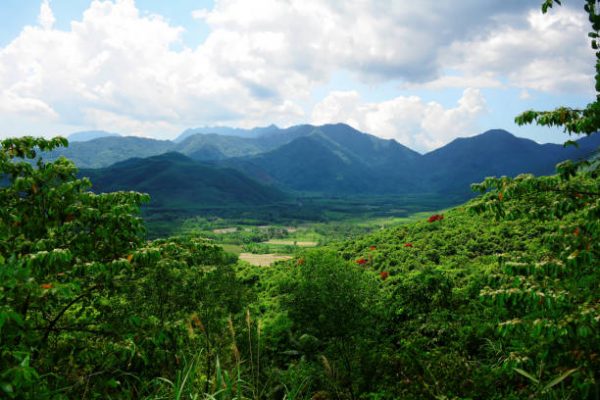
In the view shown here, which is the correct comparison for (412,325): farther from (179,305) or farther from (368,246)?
(368,246)

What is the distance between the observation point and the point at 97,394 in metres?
7.21

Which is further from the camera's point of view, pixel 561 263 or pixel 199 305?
pixel 199 305

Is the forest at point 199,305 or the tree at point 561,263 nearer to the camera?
the tree at point 561,263

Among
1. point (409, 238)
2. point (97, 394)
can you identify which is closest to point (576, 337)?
point (97, 394)

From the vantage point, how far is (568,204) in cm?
694

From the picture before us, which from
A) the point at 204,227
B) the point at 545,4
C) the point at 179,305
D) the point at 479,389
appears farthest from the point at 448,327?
the point at 204,227

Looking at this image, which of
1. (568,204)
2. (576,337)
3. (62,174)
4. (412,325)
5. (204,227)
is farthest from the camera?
(204,227)

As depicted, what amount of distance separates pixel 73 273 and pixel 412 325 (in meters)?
13.6

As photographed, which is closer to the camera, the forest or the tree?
the tree

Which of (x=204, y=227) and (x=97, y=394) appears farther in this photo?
(x=204, y=227)

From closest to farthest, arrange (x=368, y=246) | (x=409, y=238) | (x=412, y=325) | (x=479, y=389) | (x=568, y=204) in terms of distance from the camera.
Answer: (x=568, y=204)
(x=479, y=389)
(x=412, y=325)
(x=409, y=238)
(x=368, y=246)

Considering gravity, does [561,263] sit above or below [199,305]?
above

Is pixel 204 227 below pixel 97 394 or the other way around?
below

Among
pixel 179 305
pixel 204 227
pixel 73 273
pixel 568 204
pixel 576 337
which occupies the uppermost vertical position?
pixel 568 204
